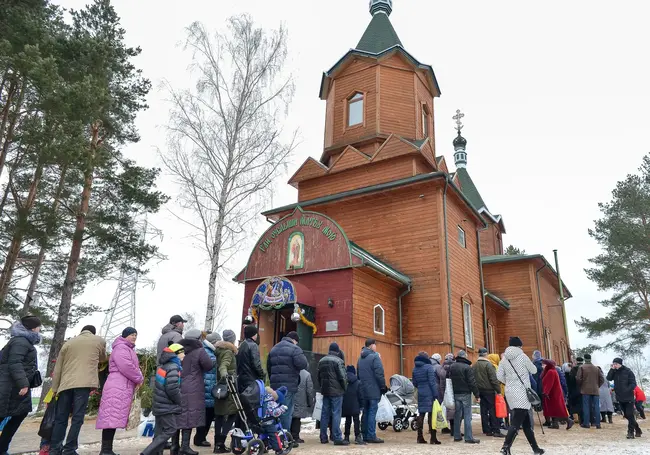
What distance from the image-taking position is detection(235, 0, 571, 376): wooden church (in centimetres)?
1433

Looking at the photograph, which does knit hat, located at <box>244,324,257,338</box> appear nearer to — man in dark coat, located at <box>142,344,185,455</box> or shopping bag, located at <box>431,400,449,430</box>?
man in dark coat, located at <box>142,344,185,455</box>

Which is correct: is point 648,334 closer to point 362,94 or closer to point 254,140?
point 362,94

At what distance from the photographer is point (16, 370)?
5.86m

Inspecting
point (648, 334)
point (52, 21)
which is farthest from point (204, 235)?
point (648, 334)

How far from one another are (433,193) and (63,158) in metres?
11.3

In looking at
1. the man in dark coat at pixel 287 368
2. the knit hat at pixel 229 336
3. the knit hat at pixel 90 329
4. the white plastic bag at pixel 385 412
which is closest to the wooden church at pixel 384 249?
the white plastic bag at pixel 385 412

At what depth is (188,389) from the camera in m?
6.06

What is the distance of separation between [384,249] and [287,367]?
34.6 feet

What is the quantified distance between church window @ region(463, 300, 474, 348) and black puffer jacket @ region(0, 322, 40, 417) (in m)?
14.0

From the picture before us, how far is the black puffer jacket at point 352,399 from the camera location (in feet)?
26.3

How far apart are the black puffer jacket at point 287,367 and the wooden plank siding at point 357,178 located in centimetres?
1241

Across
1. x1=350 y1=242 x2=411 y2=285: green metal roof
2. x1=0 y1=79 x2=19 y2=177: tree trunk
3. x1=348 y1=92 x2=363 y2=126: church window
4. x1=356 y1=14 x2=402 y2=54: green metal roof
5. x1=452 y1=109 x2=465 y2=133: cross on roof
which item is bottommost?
x1=350 y1=242 x2=411 y2=285: green metal roof

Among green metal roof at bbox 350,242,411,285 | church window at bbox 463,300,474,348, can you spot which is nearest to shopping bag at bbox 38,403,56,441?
green metal roof at bbox 350,242,411,285

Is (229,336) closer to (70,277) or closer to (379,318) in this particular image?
(379,318)
